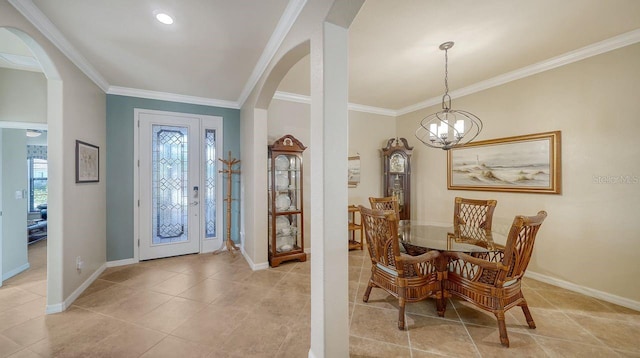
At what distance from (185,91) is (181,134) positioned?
0.71 m

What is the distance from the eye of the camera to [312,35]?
1647 mm

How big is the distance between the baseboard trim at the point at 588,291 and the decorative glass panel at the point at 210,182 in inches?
188

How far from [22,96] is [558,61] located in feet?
21.8

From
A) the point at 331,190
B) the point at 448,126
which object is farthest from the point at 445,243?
the point at 448,126

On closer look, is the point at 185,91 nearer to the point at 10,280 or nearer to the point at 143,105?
the point at 143,105

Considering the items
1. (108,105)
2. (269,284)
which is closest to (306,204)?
(269,284)

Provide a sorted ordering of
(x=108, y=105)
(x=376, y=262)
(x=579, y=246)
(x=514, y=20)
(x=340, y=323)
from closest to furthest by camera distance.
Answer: (x=340, y=323) → (x=514, y=20) → (x=376, y=262) → (x=579, y=246) → (x=108, y=105)

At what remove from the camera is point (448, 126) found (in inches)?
125

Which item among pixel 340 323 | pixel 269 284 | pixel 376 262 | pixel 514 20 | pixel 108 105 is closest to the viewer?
pixel 340 323

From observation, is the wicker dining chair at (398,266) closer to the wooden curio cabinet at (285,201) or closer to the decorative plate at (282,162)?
the wooden curio cabinet at (285,201)

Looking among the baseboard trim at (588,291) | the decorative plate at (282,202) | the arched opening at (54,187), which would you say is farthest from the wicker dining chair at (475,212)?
the arched opening at (54,187)

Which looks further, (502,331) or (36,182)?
(36,182)

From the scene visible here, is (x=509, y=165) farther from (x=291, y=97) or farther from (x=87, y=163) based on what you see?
(x=87, y=163)

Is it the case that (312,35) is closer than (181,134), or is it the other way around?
(312,35)
